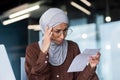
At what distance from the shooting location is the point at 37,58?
5.47ft

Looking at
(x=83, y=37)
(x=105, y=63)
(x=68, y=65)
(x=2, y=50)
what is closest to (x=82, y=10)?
(x=83, y=37)

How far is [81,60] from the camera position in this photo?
1.67m

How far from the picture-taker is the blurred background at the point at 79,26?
13.5ft

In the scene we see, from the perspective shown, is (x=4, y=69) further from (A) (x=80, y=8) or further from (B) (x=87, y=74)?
(A) (x=80, y=8)

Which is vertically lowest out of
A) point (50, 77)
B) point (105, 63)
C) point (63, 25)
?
point (105, 63)

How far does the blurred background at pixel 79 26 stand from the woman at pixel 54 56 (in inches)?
91.5

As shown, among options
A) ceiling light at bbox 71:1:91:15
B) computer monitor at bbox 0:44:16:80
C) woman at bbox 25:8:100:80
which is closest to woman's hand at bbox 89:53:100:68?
woman at bbox 25:8:100:80

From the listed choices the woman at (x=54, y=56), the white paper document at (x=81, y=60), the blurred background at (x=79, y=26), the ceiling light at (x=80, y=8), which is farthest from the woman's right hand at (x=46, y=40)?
the ceiling light at (x=80, y=8)

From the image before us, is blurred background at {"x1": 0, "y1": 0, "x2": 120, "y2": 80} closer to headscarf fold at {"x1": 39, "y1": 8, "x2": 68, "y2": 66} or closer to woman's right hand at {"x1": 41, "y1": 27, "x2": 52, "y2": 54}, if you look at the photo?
headscarf fold at {"x1": 39, "y1": 8, "x2": 68, "y2": 66}

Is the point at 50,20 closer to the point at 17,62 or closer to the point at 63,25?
the point at 63,25

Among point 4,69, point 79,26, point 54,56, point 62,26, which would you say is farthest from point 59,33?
point 79,26

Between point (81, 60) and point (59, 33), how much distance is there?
0.17 meters

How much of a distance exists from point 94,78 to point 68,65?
0.15m

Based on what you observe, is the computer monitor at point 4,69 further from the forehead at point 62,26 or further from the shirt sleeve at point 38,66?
the forehead at point 62,26
